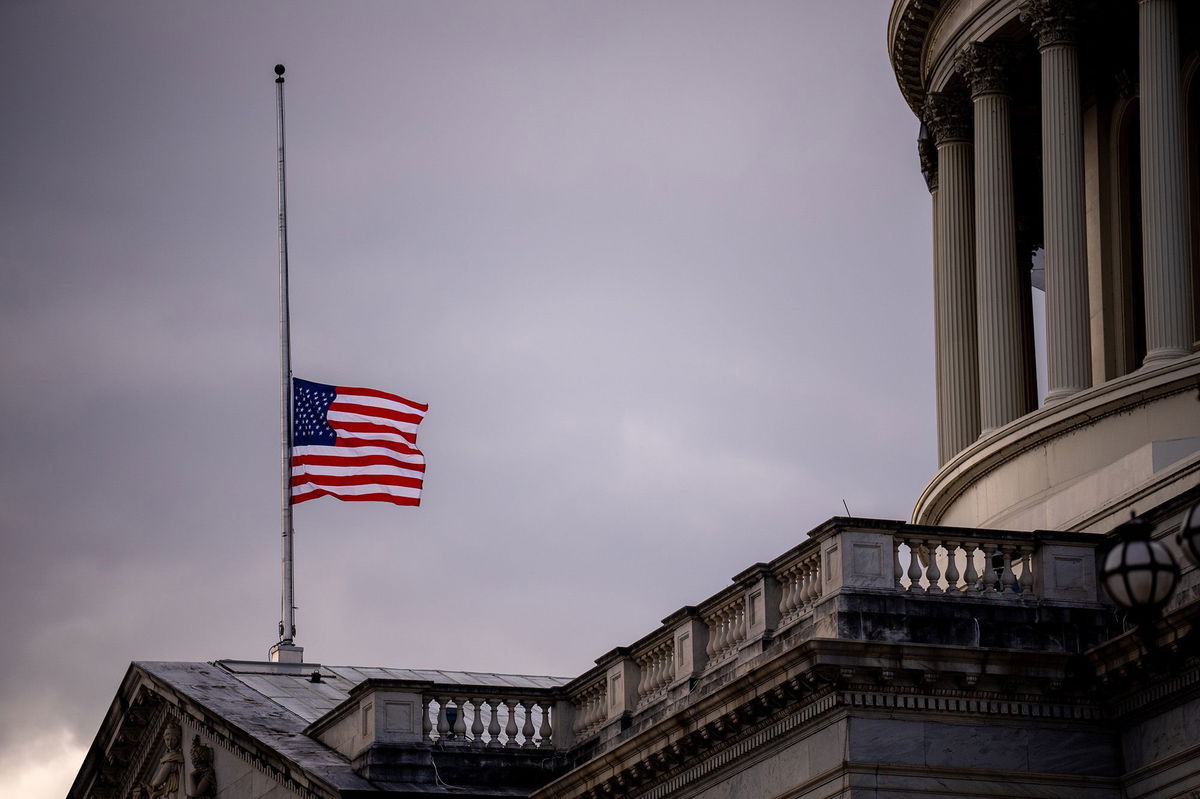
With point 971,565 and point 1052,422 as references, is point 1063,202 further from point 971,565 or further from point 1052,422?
point 971,565

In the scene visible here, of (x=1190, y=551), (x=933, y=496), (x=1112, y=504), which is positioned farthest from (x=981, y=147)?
(x=1190, y=551)

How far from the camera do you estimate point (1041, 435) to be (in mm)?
41344

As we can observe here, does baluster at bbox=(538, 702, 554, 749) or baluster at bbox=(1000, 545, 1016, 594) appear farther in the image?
baluster at bbox=(538, 702, 554, 749)

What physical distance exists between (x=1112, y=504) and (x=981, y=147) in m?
10.7

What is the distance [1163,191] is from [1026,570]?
1125cm

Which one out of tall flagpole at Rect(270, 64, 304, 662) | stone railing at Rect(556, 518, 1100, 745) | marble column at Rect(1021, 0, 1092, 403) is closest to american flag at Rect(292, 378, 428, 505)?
tall flagpole at Rect(270, 64, 304, 662)

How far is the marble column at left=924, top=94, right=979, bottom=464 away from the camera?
46.9m

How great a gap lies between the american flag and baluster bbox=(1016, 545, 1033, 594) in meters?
19.0

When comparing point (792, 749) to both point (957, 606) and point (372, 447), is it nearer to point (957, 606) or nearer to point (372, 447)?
point (957, 606)

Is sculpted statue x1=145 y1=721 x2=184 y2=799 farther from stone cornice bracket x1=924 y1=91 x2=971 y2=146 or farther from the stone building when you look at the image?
stone cornice bracket x1=924 y1=91 x2=971 y2=146

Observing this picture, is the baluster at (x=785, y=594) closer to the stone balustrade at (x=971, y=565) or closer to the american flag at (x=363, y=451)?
the stone balustrade at (x=971, y=565)

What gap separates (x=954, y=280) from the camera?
47.8 metres

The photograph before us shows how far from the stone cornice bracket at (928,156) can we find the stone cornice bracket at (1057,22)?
19.2 ft

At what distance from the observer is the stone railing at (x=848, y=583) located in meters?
31.8
